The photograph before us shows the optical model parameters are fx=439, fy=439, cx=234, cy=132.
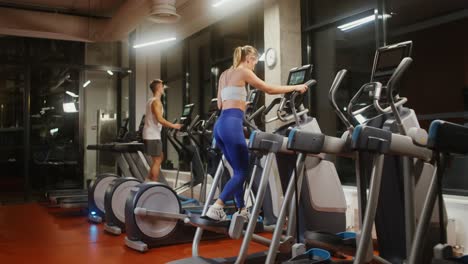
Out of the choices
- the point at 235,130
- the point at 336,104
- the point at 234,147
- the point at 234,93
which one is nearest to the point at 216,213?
the point at 234,147

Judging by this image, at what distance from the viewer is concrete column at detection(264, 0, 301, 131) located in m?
5.63

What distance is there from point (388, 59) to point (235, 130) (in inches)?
49.8

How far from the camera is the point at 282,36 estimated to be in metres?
5.66

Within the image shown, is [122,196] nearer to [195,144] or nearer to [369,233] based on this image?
[195,144]

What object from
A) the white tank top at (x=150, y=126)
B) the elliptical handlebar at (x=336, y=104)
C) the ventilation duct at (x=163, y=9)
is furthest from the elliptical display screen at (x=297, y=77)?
the ventilation duct at (x=163, y=9)

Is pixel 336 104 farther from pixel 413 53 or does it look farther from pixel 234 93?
pixel 413 53

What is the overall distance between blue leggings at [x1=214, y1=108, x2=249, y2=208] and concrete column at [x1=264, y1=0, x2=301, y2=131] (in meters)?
2.13

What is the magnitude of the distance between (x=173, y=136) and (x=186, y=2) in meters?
2.83

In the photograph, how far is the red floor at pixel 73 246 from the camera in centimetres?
394

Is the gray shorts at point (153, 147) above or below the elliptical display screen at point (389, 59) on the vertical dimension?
below

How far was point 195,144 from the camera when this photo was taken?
608 cm

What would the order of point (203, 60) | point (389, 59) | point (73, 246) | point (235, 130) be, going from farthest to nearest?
point (203, 60)
point (73, 246)
point (235, 130)
point (389, 59)

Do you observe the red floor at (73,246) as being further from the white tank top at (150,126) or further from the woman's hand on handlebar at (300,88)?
the woman's hand on handlebar at (300,88)

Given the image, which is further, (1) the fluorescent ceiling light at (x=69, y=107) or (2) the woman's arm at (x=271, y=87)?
(1) the fluorescent ceiling light at (x=69, y=107)
